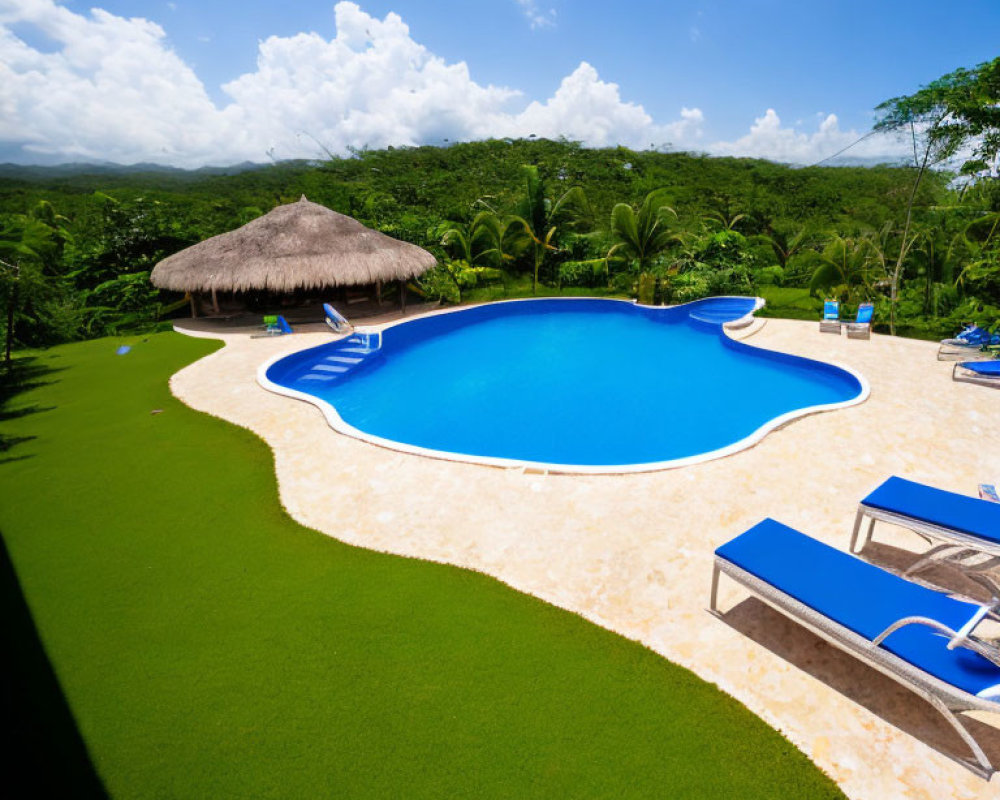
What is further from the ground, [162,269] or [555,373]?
[162,269]

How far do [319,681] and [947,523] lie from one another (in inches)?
198

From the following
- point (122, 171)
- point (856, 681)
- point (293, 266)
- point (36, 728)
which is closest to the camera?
point (36, 728)

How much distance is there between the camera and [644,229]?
16891mm

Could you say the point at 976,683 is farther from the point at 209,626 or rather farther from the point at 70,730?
the point at 70,730

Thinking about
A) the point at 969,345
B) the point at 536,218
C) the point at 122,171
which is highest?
the point at 122,171

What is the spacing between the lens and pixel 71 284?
15438mm

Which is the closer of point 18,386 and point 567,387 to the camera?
point 18,386

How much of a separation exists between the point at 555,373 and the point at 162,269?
12.5 metres

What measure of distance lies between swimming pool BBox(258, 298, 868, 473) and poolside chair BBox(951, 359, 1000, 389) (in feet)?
5.37

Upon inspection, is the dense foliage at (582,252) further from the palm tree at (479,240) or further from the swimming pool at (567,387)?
the swimming pool at (567,387)

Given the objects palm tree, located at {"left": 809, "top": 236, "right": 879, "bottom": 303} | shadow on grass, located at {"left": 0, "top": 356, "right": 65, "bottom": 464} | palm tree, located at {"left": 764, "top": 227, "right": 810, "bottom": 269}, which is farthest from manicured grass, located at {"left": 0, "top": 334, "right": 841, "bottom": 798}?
palm tree, located at {"left": 764, "top": 227, "right": 810, "bottom": 269}

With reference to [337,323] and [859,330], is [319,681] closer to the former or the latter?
[337,323]

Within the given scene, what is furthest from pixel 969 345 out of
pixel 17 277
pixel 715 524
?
pixel 17 277

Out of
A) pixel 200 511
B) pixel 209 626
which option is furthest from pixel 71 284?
pixel 209 626
